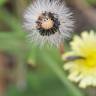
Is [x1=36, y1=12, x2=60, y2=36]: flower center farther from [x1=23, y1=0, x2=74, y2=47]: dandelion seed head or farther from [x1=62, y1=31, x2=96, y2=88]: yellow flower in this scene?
[x1=62, y1=31, x2=96, y2=88]: yellow flower

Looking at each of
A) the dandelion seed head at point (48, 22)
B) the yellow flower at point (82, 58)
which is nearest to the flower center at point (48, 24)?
the dandelion seed head at point (48, 22)

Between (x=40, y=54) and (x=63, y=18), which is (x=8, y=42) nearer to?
(x=40, y=54)

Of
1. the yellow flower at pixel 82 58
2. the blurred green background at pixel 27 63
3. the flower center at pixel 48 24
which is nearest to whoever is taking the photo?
the flower center at pixel 48 24

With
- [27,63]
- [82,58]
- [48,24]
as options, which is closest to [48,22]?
[48,24]

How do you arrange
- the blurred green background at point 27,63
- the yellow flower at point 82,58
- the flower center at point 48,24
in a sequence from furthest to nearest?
the blurred green background at point 27,63
the yellow flower at point 82,58
the flower center at point 48,24

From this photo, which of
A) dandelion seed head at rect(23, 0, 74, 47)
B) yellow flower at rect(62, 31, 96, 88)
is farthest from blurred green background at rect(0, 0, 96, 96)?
dandelion seed head at rect(23, 0, 74, 47)

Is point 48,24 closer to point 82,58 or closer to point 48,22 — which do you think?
point 48,22

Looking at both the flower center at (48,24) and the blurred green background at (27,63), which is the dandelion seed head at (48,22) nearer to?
the flower center at (48,24)
